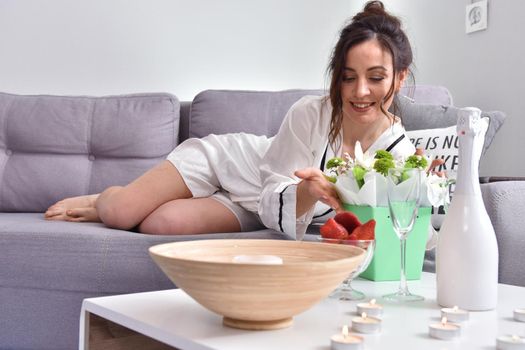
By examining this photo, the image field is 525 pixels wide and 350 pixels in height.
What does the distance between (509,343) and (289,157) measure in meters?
1.16

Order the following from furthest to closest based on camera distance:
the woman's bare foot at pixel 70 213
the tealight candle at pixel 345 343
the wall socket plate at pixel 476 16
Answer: the wall socket plate at pixel 476 16
the woman's bare foot at pixel 70 213
the tealight candle at pixel 345 343

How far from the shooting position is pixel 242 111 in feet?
8.00

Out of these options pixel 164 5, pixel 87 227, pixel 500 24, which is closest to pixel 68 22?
pixel 164 5

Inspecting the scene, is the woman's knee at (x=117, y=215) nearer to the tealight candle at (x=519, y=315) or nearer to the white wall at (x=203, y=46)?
the white wall at (x=203, y=46)

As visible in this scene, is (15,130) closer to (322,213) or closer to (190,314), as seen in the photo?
(322,213)

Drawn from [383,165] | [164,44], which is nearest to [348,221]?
[383,165]

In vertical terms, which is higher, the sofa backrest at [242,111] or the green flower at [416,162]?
the sofa backrest at [242,111]

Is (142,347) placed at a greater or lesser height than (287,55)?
lesser

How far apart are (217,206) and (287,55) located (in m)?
1.43

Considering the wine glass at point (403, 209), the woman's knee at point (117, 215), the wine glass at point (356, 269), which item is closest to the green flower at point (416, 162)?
the wine glass at point (403, 209)

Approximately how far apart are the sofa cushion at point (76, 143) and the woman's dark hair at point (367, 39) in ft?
2.84

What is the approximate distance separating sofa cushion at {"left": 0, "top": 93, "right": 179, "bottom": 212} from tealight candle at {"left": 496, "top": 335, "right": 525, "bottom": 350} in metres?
1.83

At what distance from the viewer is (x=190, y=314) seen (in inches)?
37.3

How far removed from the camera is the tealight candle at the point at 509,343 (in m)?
0.77
